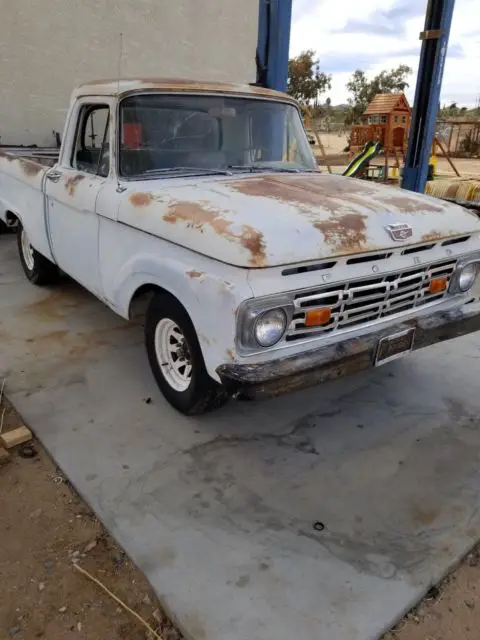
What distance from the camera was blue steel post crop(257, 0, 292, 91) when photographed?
7465mm

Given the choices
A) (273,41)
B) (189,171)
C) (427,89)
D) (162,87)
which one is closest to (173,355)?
(189,171)

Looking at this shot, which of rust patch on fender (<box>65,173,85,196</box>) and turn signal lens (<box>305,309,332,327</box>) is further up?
rust patch on fender (<box>65,173,85,196</box>)

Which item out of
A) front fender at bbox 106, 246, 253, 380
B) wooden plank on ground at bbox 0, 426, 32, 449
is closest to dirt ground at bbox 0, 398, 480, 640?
wooden plank on ground at bbox 0, 426, 32, 449

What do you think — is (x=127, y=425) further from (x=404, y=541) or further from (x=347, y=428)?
(x=404, y=541)

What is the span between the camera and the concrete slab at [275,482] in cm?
211

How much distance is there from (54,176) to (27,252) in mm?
1584

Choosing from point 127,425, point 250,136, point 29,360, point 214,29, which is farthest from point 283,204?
point 214,29

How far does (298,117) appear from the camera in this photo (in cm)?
423

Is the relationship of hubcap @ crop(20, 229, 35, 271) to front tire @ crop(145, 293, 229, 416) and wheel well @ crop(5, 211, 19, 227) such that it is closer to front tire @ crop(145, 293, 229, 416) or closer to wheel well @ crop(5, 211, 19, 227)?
wheel well @ crop(5, 211, 19, 227)

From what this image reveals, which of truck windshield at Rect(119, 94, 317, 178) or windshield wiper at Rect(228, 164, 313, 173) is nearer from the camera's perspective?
truck windshield at Rect(119, 94, 317, 178)

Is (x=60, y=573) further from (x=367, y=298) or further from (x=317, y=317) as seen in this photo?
(x=367, y=298)

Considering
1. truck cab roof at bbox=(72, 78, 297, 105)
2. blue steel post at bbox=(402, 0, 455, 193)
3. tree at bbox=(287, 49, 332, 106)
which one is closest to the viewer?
truck cab roof at bbox=(72, 78, 297, 105)

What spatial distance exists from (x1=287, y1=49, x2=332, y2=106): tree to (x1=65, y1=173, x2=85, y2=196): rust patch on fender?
102 feet

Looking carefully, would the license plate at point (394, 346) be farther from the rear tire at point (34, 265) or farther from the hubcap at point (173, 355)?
the rear tire at point (34, 265)
